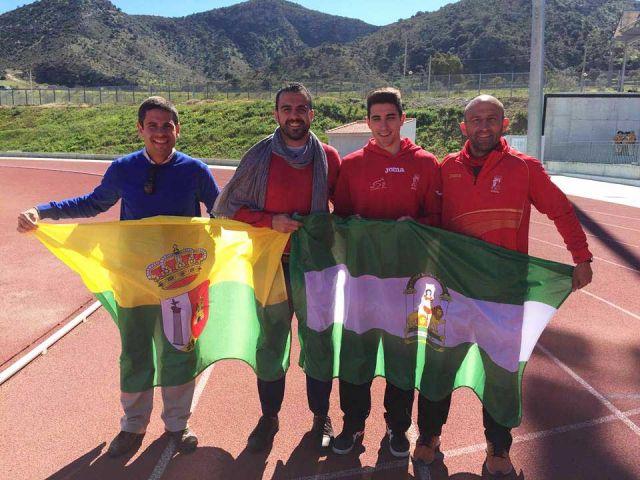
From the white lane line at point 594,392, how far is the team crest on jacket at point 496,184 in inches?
86.8

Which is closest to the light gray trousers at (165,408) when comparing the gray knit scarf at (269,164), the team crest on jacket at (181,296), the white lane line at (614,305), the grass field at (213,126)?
the team crest on jacket at (181,296)

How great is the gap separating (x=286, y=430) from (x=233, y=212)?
167 centimetres

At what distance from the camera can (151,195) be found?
3.52 metres

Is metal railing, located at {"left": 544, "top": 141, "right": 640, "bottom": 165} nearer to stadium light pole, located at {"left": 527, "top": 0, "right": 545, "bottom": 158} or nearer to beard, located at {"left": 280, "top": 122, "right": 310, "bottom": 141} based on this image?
stadium light pole, located at {"left": 527, "top": 0, "right": 545, "bottom": 158}

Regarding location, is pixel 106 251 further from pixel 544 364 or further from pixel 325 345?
pixel 544 364

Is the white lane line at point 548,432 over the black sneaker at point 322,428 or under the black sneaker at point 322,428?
under

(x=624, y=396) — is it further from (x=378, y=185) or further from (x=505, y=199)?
(x=378, y=185)

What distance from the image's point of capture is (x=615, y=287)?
23.4 ft

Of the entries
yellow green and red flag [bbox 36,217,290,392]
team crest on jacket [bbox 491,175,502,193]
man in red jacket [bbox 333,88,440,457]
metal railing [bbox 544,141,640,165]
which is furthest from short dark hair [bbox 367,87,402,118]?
metal railing [bbox 544,141,640,165]

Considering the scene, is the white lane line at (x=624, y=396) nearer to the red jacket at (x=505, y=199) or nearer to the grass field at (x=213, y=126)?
the red jacket at (x=505, y=199)

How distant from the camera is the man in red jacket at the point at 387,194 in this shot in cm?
332

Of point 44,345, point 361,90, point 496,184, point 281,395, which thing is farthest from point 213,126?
point 496,184

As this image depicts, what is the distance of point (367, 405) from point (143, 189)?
2170 millimetres

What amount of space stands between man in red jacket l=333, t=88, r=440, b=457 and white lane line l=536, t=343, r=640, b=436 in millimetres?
1781
